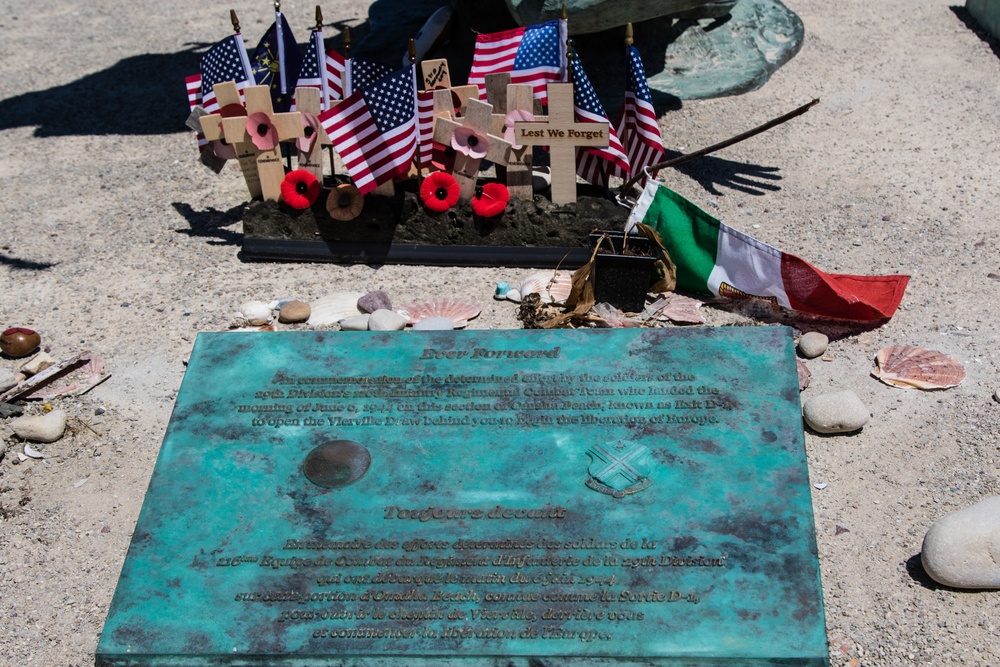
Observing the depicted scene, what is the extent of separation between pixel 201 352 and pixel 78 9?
840cm

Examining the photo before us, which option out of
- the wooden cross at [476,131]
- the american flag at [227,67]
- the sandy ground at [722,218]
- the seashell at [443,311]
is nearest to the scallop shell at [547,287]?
the sandy ground at [722,218]

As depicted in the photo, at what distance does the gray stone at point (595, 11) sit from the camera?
289 inches

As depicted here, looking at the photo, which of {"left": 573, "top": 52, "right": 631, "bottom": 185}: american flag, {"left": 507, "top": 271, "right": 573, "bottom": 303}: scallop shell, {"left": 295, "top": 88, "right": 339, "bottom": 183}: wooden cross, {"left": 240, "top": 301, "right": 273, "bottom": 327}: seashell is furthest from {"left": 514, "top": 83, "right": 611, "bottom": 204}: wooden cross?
{"left": 240, "top": 301, "right": 273, "bottom": 327}: seashell

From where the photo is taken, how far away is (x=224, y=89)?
602 centimetres

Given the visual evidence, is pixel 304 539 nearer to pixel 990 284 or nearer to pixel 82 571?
pixel 82 571

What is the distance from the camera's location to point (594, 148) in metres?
6.00

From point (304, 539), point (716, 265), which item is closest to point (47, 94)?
point (716, 265)

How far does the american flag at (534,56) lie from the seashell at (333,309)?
1630 millimetres

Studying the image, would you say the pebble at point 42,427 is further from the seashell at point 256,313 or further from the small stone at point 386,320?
the small stone at point 386,320

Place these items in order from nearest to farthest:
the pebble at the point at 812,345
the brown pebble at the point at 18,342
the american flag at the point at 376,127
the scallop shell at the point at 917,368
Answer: the scallop shell at the point at 917,368 < the pebble at the point at 812,345 < the brown pebble at the point at 18,342 < the american flag at the point at 376,127

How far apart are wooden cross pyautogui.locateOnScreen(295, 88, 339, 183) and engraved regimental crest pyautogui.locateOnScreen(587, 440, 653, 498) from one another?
9.95 ft

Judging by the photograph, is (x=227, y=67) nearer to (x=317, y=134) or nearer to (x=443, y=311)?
(x=317, y=134)

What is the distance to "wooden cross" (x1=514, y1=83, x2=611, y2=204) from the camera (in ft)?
19.0

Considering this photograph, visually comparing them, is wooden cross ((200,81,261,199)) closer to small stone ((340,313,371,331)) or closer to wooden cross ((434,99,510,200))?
wooden cross ((434,99,510,200))
